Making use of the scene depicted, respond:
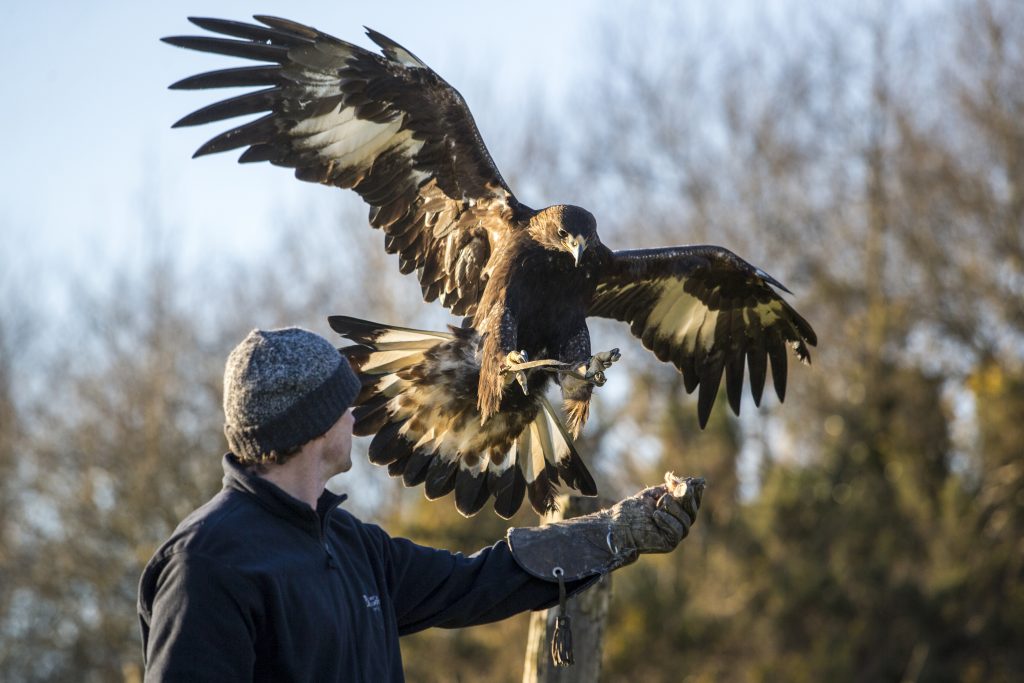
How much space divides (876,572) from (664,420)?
2526 mm

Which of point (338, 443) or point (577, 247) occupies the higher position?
point (577, 247)

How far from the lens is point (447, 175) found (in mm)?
5695

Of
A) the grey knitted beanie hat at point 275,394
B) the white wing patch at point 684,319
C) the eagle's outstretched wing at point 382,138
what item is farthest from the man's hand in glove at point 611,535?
the white wing patch at point 684,319

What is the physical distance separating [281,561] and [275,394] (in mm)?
370

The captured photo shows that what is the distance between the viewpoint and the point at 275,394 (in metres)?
3.02

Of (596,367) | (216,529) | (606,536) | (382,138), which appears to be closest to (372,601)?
(216,529)

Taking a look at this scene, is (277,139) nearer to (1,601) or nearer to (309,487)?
(309,487)

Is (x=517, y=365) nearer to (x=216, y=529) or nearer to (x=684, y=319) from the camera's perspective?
(x=684, y=319)

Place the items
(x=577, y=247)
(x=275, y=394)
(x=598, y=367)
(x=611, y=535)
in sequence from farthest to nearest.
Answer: (x=577, y=247) < (x=598, y=367) < (x=611, y=535) < (x=275, y=394)

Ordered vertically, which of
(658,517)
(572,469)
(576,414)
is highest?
(576,414)

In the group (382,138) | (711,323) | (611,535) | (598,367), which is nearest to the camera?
(611,535)

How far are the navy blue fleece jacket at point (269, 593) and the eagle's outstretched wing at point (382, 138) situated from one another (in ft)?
7.41

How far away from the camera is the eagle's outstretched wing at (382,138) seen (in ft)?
17.2

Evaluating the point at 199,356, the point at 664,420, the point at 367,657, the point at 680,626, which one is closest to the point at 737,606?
the point at 680,626
